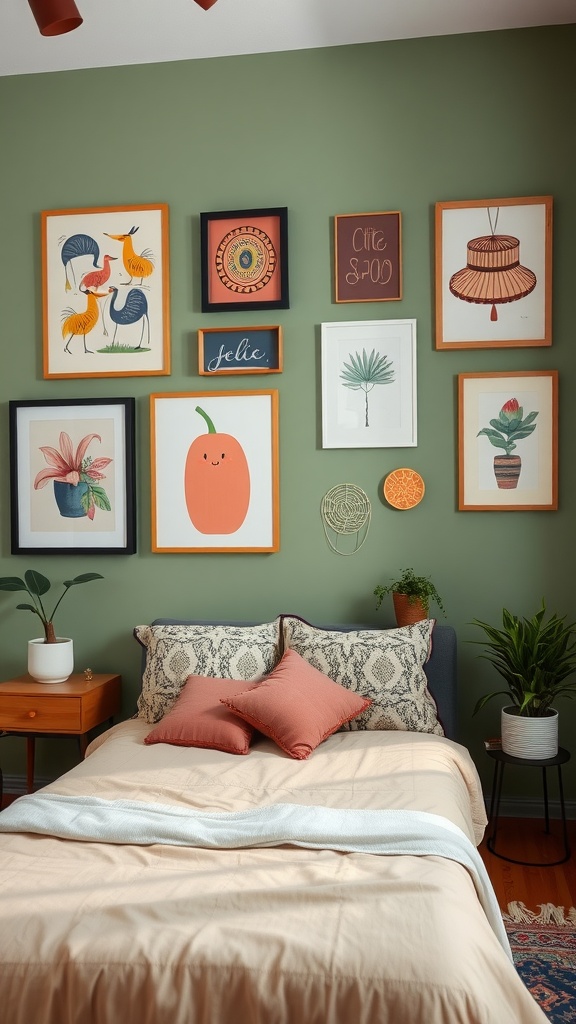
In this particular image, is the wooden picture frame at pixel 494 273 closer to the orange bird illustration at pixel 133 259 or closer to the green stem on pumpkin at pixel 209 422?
the green stem on pumpkin at pixel 209 422

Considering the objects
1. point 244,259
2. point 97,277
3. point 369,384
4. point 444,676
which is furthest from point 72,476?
point 444,676

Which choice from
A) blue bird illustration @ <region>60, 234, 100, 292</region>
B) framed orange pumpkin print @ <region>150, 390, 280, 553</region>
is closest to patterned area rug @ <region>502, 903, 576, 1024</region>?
framed orange pumpkin print @ <region>150, 390, 280, 553</region>

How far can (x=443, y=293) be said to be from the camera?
351 centimetres

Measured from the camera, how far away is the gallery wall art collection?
347cm

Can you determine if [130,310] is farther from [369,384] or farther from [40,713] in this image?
[40,713]

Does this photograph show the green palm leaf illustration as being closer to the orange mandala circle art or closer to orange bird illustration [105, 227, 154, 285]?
the orange mandala circle art

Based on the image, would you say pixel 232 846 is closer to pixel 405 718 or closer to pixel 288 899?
pixel 288 899

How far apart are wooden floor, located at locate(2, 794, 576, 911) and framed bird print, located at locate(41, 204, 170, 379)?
7.48 feet

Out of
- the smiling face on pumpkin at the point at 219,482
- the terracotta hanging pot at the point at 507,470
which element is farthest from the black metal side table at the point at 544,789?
the smiling face on pumpkin at the point at 219,482

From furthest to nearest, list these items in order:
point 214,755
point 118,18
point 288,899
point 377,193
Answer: point 377,193
point 118,18
point 214,755
point 288,899

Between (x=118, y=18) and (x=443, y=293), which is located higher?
(x=118, y=18)

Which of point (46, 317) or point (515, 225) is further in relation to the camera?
point (46, 317)

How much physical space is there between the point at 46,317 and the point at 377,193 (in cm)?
148

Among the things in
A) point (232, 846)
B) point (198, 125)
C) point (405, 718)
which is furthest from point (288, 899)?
point (198, 125)
